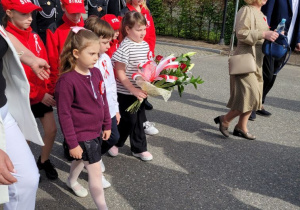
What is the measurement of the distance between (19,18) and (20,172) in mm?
1477

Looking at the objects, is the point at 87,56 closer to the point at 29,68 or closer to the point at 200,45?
the point at 29,68

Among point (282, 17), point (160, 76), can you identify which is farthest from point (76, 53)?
point (282, 17)

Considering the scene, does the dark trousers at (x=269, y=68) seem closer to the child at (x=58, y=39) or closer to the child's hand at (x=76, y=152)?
the child at (x=58, y=39)

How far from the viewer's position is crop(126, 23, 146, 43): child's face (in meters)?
3.34

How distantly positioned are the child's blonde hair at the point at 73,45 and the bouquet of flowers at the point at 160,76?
0.83 m

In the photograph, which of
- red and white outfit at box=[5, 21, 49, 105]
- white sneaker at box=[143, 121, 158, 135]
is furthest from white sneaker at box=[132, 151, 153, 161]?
red and white outfit at box=[5, 21, 49, 105]

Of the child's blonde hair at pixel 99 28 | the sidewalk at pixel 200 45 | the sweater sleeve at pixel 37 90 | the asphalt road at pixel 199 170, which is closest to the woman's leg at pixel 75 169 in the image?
the asphalt road at pixel 199 170

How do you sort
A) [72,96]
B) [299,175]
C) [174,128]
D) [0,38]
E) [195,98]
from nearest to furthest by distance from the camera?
[0,38]
[72,96]
[299,175]
[174,128]
[195,98]

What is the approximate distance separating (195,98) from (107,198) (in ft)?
12.0

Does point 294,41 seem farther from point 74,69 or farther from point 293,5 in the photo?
point 74,69

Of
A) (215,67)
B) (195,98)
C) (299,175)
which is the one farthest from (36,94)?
(215,67)

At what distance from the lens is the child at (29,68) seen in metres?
2.82

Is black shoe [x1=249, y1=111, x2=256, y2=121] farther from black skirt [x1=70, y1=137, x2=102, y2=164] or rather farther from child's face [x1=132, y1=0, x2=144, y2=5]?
black skirt [x1=70, y1=137, x2=102, y2=164]

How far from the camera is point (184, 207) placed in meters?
2.98
